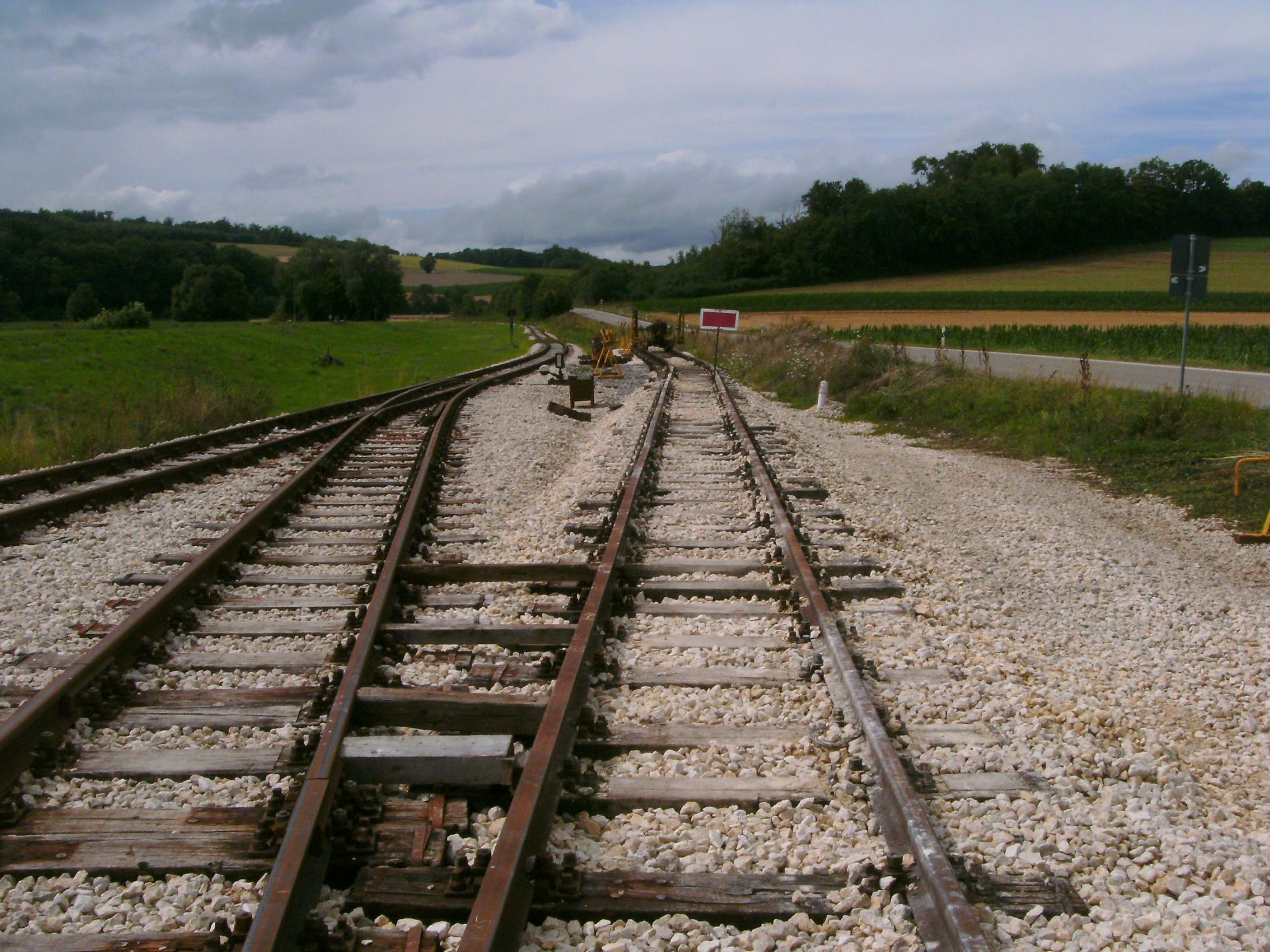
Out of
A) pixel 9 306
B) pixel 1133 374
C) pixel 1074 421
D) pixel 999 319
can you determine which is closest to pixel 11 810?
pixel 1074 421

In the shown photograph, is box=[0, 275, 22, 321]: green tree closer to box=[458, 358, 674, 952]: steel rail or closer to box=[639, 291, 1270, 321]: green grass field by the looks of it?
box=[639, 291, 1270, 321]: green grass field

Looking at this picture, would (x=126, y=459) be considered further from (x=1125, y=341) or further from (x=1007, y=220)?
(x=1007, y=220)

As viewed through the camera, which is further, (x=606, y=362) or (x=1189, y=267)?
(x=606, y=362)

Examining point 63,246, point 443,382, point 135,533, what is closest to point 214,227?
point 63,246

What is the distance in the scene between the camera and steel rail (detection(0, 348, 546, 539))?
26.4 ft

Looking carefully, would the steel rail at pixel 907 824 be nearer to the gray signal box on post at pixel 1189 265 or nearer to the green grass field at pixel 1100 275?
the gray signal box on post at pixel 1189 265

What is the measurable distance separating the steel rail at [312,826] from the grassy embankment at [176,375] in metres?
8.90

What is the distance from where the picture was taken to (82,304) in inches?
2621

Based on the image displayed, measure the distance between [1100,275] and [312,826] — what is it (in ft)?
281

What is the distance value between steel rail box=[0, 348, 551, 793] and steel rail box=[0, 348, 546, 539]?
5.61 ft

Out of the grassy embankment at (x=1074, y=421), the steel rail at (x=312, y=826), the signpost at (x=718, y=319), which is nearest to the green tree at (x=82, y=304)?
the signpost at (x=718, y=319)

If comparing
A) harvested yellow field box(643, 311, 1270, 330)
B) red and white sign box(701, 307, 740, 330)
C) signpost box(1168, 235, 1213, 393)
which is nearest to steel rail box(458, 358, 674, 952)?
signpost box(1168, 235, 1213, 393)

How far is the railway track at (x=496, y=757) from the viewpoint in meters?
2.80

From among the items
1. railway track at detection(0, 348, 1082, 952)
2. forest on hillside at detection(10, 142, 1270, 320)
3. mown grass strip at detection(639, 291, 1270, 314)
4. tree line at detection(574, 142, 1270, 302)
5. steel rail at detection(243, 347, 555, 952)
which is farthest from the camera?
tree line at detection(574, 142, 1270, 302)
